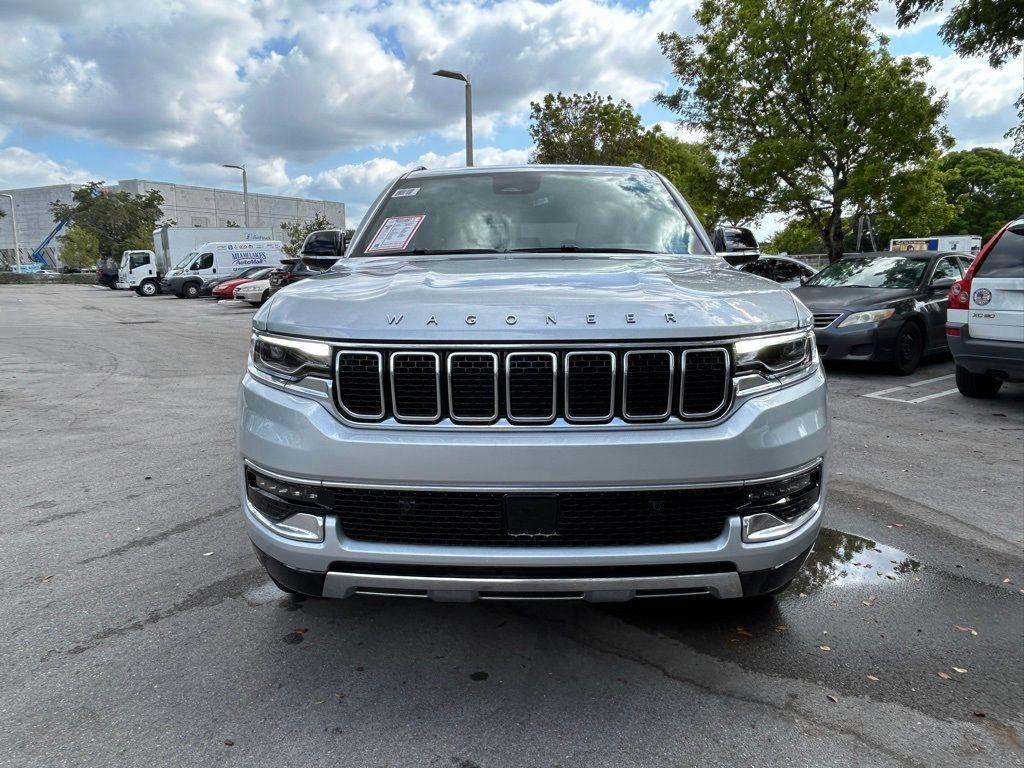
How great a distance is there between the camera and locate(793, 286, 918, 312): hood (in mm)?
8945

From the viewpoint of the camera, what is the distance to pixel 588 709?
94.4 inches

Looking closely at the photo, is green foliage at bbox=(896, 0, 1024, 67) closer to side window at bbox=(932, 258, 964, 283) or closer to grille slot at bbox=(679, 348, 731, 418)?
side window at bbox=(932, 258, 964, 283)

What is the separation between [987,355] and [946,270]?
147 inches

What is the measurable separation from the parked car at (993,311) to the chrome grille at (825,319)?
71.5 inches

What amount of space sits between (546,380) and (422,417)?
395 mm

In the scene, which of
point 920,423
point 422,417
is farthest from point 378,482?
point 920,423

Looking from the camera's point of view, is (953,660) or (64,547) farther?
(64,547)

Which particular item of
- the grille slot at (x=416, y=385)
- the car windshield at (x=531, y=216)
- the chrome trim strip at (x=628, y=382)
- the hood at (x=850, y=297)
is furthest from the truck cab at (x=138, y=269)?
the chrome trim strip at (x=628, y=382)

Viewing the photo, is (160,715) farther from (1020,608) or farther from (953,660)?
(1020,608)

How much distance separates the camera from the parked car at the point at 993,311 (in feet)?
21.5

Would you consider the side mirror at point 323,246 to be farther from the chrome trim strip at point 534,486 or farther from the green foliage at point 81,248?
the green foliage at point 81,248

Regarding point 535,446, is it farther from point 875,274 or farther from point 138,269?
point 138,269

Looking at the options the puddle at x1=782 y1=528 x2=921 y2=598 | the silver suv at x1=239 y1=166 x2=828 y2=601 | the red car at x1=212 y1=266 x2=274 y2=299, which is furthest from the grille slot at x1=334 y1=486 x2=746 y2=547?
the red car at x1=212 y1=266 x2=274 y2=299

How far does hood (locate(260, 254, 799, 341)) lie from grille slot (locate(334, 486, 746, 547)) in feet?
1.58
